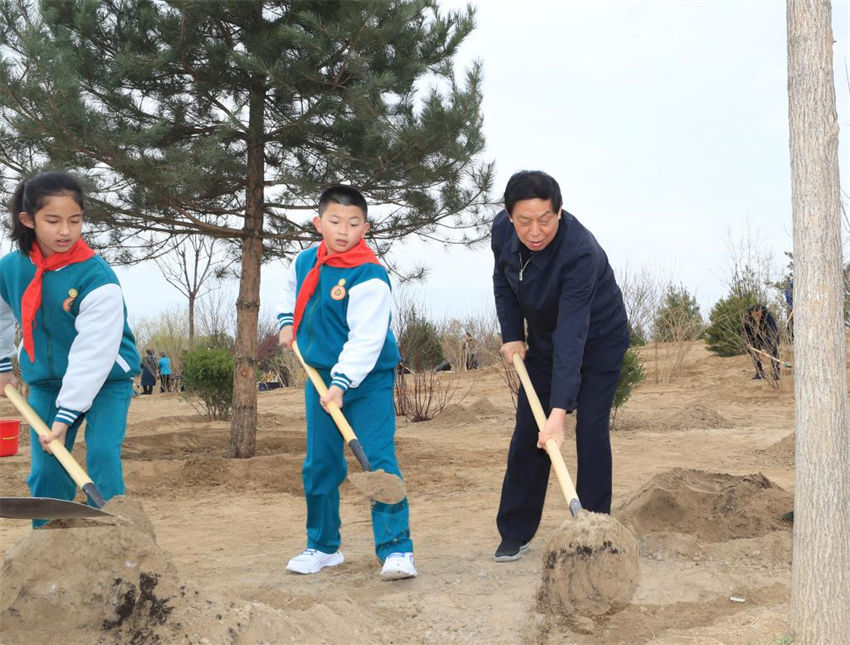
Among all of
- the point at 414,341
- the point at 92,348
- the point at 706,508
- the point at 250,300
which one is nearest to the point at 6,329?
the point at 92,348

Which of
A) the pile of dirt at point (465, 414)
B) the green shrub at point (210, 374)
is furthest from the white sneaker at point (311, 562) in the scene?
the pile of dirt at point (465, 414)

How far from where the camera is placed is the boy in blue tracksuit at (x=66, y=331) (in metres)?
2.98

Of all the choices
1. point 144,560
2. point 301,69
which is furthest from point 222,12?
point 144,560

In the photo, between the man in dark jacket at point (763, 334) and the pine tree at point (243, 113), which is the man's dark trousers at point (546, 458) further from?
the man in dark jacket at point (763, 334)

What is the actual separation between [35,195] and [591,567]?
2.42 metres

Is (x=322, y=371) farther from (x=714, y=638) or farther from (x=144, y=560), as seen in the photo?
(x=714, y=638)

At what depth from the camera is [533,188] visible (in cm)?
321

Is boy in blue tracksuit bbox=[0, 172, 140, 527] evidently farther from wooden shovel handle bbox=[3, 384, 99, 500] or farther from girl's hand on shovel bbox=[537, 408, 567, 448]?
girl's hand on shovel bbox=[537, 408, 567, 448]

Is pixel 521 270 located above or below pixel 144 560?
above

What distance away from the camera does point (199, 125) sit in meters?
7.24

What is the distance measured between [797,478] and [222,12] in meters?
5.67

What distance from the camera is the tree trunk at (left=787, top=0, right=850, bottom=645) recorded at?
245 cm

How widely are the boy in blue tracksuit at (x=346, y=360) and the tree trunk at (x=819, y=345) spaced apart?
5.17ft

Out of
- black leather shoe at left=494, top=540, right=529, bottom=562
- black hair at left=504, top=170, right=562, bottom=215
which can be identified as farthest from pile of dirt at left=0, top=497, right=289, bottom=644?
black hair at left=504, top=170, right=562, bottom=215
